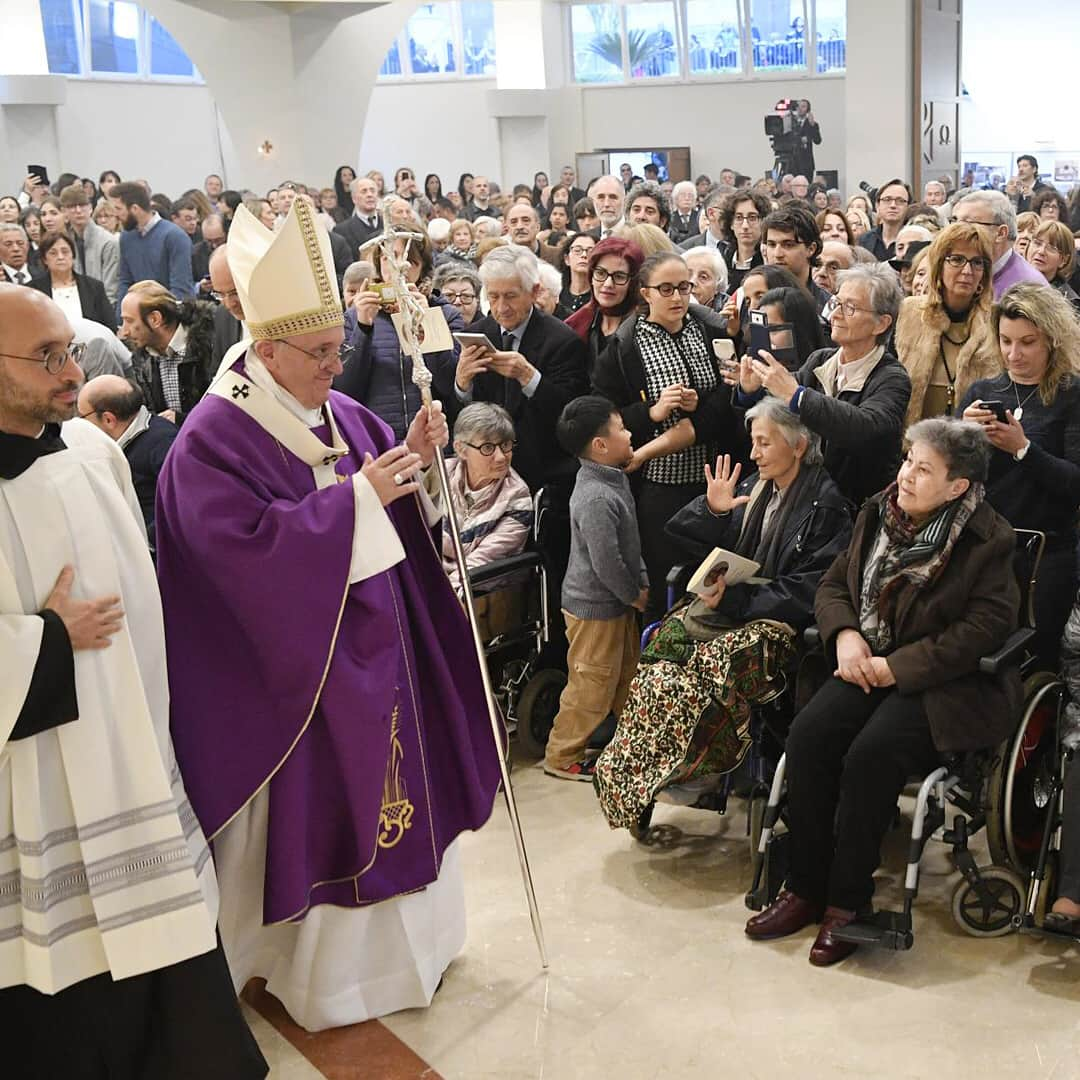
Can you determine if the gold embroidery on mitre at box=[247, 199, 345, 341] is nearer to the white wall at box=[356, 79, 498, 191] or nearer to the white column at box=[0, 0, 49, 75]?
the white column at box=[0, 0, 49, 75]

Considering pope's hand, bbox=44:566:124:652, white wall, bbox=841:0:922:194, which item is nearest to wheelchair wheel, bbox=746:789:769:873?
pope's hand, bbox=44:566:124:652

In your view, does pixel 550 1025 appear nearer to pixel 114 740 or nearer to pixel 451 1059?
pixel 451 1059

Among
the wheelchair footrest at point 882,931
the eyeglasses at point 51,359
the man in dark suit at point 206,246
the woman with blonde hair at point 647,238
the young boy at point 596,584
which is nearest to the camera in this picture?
the eyeglasses at point 51,359

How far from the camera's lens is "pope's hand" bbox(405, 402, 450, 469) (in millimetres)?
3127

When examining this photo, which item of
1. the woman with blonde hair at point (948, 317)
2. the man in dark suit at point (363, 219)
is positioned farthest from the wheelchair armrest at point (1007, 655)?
the man in dark suit at point (363, 219)

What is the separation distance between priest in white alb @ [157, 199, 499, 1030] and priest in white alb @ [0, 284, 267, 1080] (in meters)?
0.26

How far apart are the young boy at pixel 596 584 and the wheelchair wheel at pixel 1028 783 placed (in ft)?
4.26

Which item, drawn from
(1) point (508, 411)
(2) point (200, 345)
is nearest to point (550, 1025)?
(1) point (508, 411)

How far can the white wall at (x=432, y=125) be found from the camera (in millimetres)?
22266

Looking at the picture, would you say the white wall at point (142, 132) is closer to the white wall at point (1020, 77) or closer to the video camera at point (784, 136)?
the video camera at point (784, 136)

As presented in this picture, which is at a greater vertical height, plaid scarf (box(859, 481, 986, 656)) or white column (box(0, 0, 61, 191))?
white column (box(0, 0, 61, 191))

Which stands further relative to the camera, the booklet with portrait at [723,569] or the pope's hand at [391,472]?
the booklet with portrait at [723,569]

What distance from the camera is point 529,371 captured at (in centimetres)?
463

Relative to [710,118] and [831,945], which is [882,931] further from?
[710,118]
